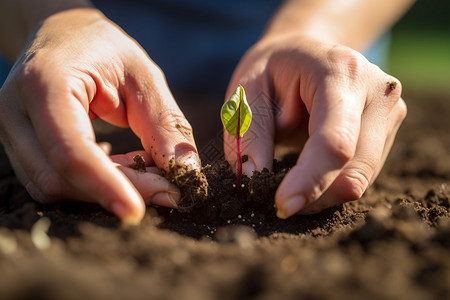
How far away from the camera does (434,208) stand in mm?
1807

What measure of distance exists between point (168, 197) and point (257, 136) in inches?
22.0

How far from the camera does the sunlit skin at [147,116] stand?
4.51 ft

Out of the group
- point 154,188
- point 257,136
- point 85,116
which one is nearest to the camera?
point 85,116

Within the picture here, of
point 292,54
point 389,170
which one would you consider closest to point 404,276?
point 292,54

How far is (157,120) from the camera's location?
69.9 inches

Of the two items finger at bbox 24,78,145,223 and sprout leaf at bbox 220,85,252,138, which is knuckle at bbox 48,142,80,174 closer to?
finger at bbox 24,78,145,223

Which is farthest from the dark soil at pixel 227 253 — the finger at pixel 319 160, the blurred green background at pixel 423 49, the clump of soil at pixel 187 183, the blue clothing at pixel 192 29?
the blurred green background at pixel 423 49

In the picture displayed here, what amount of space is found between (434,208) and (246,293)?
1.28 meters

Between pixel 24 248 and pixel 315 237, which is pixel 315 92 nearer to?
pixel 315 237

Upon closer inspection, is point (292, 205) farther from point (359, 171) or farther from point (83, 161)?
point (83, 161)

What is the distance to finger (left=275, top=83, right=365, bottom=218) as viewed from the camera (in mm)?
1382

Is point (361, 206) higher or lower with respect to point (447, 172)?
higher

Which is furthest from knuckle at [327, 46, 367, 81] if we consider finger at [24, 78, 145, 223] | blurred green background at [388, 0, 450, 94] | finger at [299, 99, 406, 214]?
blurred green background at [388, 0, 450, 94]

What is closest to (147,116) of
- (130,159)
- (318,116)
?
(130,159)
